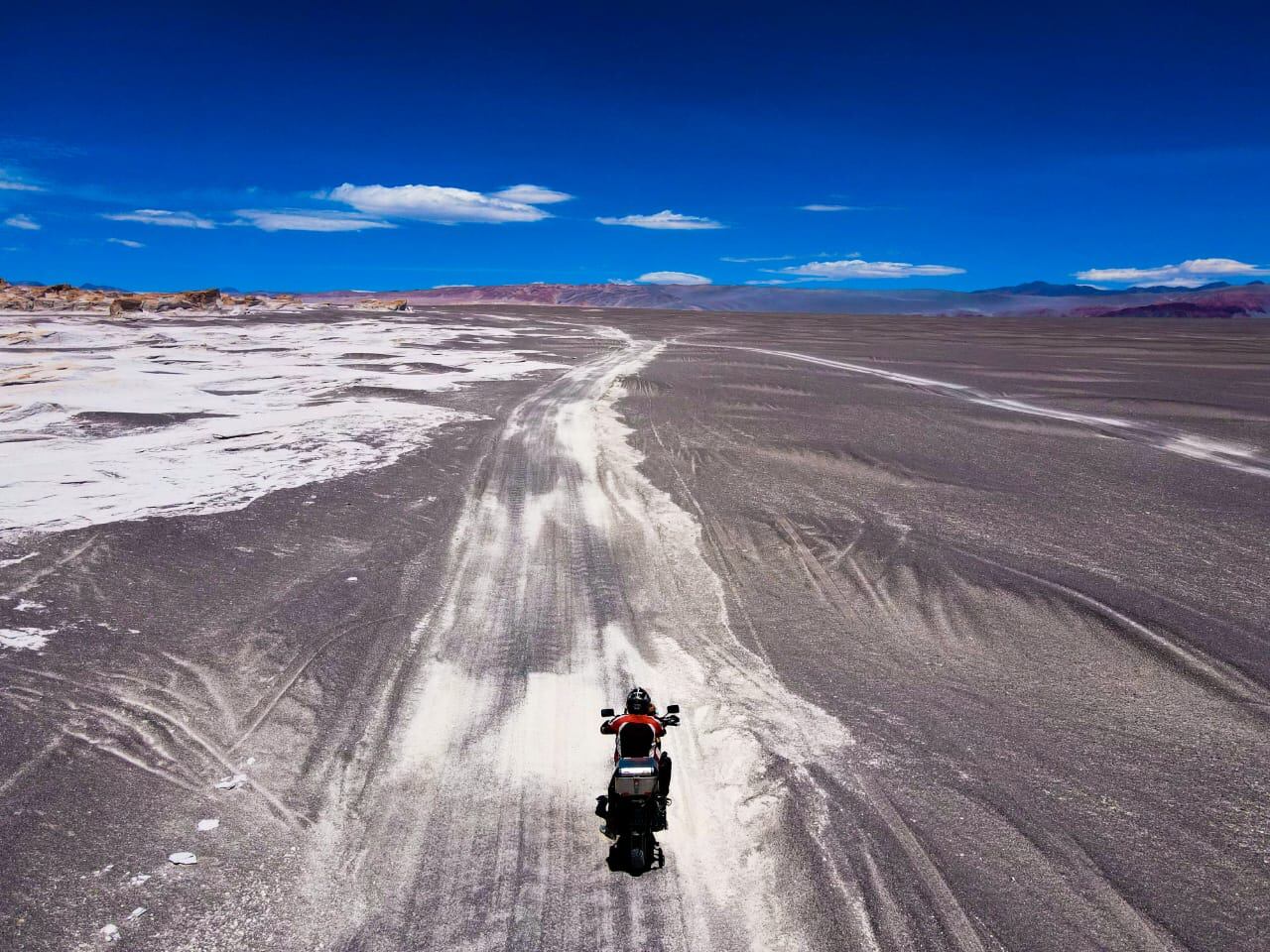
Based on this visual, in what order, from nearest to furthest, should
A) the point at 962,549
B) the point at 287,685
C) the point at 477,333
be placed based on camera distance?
the point at 287,685 < the point at 962,549 < the point at 477,333

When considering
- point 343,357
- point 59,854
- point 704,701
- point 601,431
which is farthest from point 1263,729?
point 343,357

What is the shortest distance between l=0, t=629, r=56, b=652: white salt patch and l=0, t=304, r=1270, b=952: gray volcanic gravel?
0.10m

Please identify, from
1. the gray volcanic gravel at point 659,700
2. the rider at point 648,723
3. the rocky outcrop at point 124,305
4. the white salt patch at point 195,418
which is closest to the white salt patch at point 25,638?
the gray volcanic gravel at point 659,700

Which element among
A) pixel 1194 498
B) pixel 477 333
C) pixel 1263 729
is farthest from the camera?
pixel 477 333

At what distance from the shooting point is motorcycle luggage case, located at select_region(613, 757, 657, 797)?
3730 millimetres

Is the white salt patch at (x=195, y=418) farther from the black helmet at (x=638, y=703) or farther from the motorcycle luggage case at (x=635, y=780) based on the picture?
the motorcycle luggage case at (x=635, y=780)

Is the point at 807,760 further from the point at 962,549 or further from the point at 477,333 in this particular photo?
the point at 477,333

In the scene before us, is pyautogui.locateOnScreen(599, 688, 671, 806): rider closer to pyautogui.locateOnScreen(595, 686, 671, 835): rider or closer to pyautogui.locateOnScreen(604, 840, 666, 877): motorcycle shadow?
pyautogui.locateOnScreen(595, 686, 671, 835): rider

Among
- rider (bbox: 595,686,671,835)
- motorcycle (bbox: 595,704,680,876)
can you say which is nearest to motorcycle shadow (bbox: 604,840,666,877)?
motorcycle (bbox: 595,704,680,876)

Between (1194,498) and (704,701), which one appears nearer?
(704,701)

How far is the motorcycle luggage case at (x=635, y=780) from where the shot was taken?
373 cm

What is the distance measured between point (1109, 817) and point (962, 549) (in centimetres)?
427

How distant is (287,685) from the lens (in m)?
5.41

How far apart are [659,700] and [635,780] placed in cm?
155
